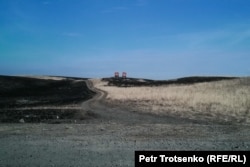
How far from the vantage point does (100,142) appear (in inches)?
469

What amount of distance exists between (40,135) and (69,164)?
495 cm

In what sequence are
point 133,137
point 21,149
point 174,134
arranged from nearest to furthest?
point 21,149, point 133,137, point 174,134

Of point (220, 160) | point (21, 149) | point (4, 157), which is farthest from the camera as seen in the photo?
point (21, 149)

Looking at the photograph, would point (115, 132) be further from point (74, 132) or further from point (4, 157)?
point (4, 157)

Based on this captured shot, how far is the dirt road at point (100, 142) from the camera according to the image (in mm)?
9625

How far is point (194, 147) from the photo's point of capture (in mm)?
11031

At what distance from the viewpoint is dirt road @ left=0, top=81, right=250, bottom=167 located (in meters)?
9.62

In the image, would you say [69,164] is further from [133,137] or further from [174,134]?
[174,134]

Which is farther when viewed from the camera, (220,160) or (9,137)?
(9,137)

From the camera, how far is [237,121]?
741 inches

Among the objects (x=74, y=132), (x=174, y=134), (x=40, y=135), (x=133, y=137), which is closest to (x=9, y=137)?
(x=40, y=135)

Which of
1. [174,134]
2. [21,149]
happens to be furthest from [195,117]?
[21,149]

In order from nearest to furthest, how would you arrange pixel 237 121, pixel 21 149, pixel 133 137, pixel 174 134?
1. pixel 21 149
2. pixel 133 137
3. pixel 174 134
4. pixel 237 121

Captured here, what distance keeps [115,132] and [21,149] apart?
4.42 meters
